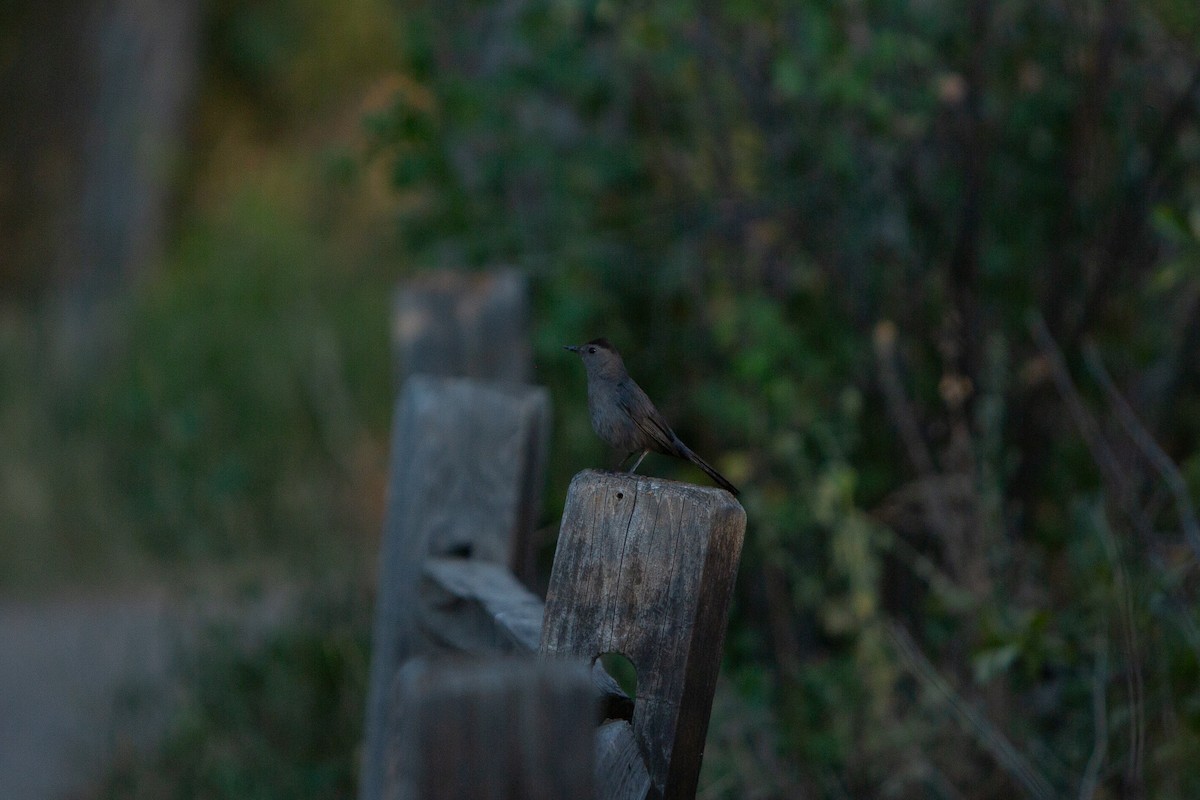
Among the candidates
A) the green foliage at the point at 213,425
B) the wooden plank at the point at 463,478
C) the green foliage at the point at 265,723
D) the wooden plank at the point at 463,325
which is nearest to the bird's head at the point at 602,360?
the wooden plank at the point at 463,478

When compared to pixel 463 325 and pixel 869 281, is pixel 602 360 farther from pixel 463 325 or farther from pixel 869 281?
pixel 869 281

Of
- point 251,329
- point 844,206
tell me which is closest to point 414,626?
point 844,206

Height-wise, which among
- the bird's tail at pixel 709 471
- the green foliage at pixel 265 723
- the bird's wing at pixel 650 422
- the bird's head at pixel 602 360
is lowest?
the green foliage at pixel 265 723

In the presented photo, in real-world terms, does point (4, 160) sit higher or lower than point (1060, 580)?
higher

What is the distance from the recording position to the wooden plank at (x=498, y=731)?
1.20 metres

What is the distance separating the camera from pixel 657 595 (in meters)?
1.83

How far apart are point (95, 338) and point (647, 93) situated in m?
6.00

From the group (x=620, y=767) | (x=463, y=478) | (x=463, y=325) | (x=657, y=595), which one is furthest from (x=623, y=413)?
(x=463, y=325)

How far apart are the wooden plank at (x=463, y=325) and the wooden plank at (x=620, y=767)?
8.04 feet

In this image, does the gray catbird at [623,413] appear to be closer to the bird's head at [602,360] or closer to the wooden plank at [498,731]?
the bird's head at [602,360]

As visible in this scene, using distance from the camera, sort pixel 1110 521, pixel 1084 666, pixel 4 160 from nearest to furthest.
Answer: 1. pixel 1084 666
2. pixel 1110 521
3. pixel 4 160

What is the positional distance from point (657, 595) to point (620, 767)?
24 cm

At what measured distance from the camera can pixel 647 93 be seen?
5.27 m

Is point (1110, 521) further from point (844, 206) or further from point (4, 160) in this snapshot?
point (4, 160)
